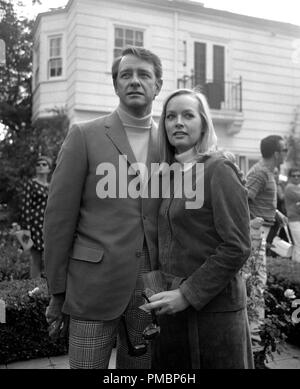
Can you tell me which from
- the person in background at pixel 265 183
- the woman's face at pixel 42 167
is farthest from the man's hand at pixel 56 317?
the woman's face at pixel 42 167

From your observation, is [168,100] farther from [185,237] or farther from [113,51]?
[113,51]

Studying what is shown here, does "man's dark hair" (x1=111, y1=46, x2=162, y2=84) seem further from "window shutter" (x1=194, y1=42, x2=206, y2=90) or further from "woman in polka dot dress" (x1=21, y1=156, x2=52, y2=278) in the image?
"window shutter" (x1=194, y1=42, x2=206, y2=90)

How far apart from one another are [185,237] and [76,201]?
1.89ft

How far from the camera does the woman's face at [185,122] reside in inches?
75.9

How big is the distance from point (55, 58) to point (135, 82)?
11037 millimetres

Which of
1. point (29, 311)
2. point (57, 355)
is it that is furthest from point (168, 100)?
point (57, 355)

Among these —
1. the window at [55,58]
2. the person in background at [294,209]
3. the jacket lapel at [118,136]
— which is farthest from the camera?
the window at [55,58]

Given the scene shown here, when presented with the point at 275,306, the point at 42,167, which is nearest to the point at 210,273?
the point at 275,306

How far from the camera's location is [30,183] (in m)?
5.61

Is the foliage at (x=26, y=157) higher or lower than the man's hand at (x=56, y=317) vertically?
higher

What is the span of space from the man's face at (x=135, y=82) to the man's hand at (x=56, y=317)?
104cm

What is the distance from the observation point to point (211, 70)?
41.5ft

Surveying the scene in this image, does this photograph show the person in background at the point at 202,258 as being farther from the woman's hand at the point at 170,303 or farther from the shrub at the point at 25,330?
the shrub at the point at 25,330

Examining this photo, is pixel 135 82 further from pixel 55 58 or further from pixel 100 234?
pixel 55 58
